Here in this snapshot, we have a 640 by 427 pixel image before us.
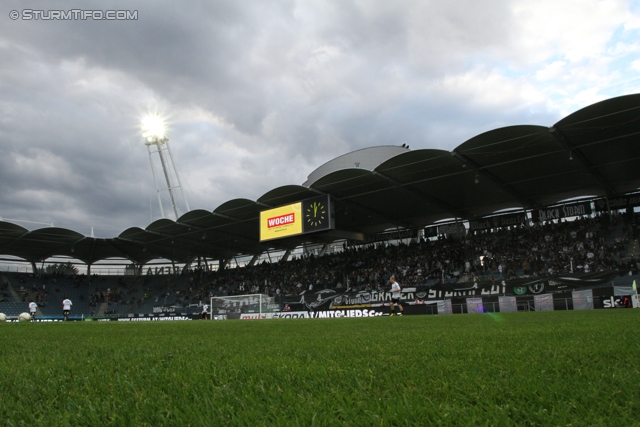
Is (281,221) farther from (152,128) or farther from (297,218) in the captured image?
(152,128)

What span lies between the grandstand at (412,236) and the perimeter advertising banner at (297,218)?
1.55ft

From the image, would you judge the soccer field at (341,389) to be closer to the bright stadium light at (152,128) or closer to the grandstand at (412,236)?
the grandstand at (412,236)

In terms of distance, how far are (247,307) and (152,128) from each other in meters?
25.4

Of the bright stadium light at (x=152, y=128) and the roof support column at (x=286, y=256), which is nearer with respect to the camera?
the roof support column at (x=286, y=256)

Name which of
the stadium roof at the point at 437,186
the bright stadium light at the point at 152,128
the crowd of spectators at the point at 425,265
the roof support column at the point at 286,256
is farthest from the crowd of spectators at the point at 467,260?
the bright stadium light at the point at 152,128

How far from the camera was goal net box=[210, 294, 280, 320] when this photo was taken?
93.0 ft

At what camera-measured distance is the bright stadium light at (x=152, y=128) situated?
4559 cm

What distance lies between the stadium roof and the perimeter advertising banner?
0.67 metres

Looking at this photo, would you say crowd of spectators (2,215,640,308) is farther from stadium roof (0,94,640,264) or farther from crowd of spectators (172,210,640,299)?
stadium roof (0,94,640,264)

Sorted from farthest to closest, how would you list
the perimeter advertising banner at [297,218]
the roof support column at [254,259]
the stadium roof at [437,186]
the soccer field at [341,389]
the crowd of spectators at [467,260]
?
the roof support column at [254,259]
the perimeter advertising banner at [297,218]
the crowd of spectators at [467,260]
the stadium roof at [437,186]
the soccer field at [341,389]

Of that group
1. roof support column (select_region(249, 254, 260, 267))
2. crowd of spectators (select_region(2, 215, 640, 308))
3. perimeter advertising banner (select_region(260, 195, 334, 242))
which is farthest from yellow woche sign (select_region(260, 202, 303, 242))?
roof support column (select_region(249, 254, 260, 267))

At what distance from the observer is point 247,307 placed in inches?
1136

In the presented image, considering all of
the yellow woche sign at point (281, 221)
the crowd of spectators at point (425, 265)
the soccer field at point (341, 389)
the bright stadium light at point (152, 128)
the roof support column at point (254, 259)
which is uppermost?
the bright stadium light at point (152, 128)

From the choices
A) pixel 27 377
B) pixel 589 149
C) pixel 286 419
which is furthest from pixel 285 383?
Answer: pixel 589 149
